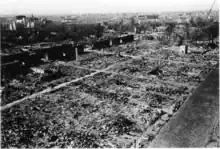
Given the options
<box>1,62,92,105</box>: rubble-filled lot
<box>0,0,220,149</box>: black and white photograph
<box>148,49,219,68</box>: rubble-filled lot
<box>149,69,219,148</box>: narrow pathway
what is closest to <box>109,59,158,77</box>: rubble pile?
<box>0,0,220,149</box>: black and white photograph

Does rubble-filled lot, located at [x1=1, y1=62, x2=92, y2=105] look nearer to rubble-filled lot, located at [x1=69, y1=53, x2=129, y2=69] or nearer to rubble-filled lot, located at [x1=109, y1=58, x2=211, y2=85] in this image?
rubble-filled lot, located at [x1=69, y1=53, x2=129, y2=69]

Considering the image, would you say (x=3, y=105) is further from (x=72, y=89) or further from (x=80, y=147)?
(x=80, y=147)

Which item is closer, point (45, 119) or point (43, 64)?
point (45, 119)

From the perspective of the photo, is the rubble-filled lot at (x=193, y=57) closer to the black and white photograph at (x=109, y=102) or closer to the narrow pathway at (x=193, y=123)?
the black and white photograph at (x=109, y=102)

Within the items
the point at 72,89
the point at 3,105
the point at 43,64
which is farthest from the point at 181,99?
the point at 43,64

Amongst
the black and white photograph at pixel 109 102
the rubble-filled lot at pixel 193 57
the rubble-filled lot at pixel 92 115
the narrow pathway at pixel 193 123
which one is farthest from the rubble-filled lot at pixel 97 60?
the narrow pathway at pixel 193 123

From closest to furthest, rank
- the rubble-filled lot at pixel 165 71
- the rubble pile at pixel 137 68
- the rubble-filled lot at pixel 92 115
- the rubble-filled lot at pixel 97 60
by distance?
the rubble-filled lot at pixel 92 115
the rubble-filled lot at pixel 165 71
the rubble pile at pixel 137 68
the rubble-filled lot at pixel 97 60
